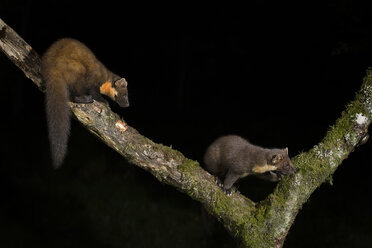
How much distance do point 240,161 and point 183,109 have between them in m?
7.98

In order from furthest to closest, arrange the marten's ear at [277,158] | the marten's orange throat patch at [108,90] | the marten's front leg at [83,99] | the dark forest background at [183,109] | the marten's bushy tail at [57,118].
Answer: the dark forest background at [183,109]
the marten's orange throat patch at [108,90]
the marten's ear at [277,158]
the marten's front leg at [83,99]
the marten's bushy tail at [57,118]

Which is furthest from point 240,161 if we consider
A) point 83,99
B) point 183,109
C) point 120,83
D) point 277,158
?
point 183,109

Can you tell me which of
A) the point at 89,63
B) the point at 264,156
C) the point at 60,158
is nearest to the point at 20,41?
the point at 89,63

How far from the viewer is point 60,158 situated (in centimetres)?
413

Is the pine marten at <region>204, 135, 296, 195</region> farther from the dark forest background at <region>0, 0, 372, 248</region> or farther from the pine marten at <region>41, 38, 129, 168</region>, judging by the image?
the dark forest background at <region>0, 0, 372, 248</region>

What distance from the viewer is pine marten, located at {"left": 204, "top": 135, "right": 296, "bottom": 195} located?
197 inches

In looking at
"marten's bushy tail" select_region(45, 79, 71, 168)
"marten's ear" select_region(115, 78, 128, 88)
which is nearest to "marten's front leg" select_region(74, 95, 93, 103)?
"marten's bushy tail" select_region(45, 79, 71, 168)

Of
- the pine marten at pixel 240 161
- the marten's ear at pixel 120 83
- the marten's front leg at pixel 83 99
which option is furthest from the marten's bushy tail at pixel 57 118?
the pine marten at pixel 240 161

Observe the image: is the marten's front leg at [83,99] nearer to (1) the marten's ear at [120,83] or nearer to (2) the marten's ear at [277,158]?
(1) the marten's ear at [120,83]

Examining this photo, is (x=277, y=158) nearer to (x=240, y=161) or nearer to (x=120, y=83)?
(x=240, y=161)

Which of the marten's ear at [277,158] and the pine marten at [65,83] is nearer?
the pine marten at [65,83]

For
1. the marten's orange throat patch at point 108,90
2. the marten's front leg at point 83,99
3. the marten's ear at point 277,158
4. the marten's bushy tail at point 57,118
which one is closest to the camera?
the marten's bushy tail at point 57,118

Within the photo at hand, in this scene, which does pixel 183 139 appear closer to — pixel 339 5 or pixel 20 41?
pixel 339 5

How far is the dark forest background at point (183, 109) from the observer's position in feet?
27.1
